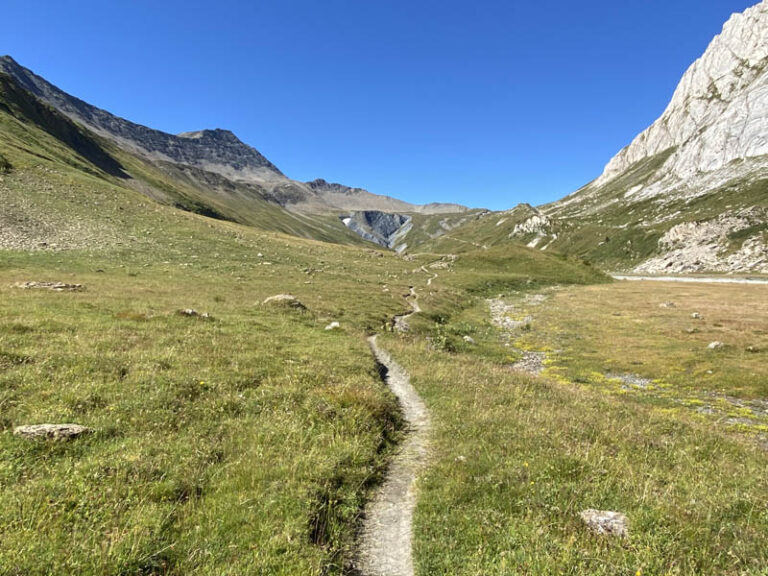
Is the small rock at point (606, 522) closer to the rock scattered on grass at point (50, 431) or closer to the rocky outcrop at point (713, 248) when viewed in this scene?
the rock scattered on grass at point (50, 431)

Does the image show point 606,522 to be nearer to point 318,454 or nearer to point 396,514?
point 396,514

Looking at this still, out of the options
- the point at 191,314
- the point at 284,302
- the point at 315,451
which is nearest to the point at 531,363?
the point at 284,302

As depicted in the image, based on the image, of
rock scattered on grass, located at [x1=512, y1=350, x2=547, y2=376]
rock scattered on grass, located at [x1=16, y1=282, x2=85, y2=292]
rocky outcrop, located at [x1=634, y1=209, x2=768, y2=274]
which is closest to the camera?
rock scattered on grass, located at [x1=512, y1=350, x2=547, y2=376]

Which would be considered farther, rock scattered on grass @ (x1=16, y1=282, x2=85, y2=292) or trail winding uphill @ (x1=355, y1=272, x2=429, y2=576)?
rock scattered on grass @ (x1=16, y1=282, x2=85, y2=292)

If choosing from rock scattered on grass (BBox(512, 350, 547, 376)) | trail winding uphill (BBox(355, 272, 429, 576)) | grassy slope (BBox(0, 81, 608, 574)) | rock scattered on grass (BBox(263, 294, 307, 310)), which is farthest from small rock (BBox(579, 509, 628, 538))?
rock scattered on grass (BBox(263, 294, 307, 310))

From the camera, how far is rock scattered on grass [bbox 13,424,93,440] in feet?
26.9

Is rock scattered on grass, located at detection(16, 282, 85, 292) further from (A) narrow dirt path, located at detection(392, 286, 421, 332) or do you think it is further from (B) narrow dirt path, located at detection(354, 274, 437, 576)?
(B) narrow dirt path, located at detection(354, 274, 437, 576)

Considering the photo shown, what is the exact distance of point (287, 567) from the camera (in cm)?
585

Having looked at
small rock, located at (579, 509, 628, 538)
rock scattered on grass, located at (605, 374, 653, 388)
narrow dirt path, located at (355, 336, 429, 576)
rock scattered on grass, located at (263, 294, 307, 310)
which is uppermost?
rock scattered on grass, located at (605, 374, 653, 388)

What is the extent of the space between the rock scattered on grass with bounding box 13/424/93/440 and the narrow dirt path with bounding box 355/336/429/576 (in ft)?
21.8

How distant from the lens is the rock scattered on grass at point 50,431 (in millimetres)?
8188

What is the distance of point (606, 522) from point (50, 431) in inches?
453

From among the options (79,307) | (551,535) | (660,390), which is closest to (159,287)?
(79,307)

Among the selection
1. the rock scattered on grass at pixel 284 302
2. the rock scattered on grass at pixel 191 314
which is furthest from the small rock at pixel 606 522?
the rock scattered on grass at pixel 284 302
